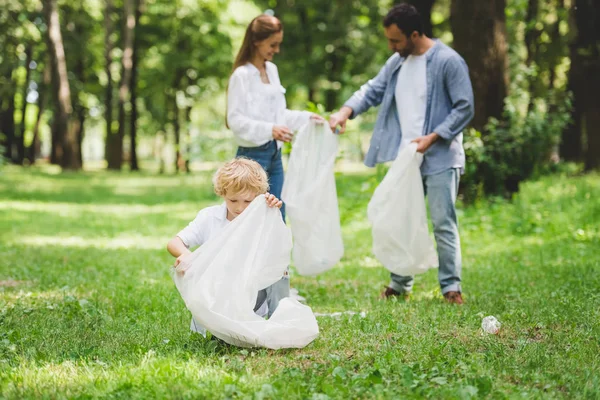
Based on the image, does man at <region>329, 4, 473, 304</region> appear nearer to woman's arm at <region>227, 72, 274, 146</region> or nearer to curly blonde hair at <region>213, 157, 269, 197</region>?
woman's arm at <region>227, 72, 274, 146</region>

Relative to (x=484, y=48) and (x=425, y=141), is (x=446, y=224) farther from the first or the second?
(x=484, y=48)

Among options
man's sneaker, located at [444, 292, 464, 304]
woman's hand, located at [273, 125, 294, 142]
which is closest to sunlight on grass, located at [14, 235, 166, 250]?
woman's hand, located at [273, 125, 294, 142]

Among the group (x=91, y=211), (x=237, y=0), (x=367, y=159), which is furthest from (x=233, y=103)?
(x=237, y=0)

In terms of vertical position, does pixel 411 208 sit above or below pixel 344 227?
above

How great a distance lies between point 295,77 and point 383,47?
326 centimetres

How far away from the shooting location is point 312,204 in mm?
5645

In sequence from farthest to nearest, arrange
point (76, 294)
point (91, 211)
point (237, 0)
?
point (237, 0)
point (91, 211)
point (76, 294)

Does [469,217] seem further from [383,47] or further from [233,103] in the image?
[383,47]

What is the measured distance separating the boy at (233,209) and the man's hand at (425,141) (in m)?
1.73

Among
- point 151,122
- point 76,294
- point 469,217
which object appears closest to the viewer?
point 76,294

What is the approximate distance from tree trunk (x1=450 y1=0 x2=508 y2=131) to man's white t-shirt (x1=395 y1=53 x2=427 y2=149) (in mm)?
5759

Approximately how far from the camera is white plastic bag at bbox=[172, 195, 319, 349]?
12.4ft

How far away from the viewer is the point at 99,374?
3.38 metres

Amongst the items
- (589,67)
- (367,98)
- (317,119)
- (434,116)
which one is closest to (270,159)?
(317,119)
